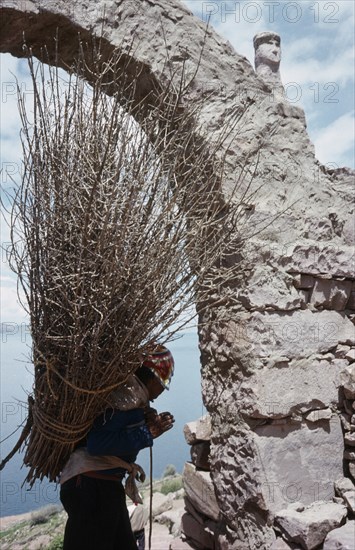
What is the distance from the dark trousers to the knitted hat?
426 millimetres

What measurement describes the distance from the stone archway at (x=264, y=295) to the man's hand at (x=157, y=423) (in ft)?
0.99

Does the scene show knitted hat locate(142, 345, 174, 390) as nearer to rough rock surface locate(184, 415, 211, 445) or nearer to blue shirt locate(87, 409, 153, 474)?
blue shirt locate(87, 409, 153, 474)

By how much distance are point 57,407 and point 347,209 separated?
5.21 ft

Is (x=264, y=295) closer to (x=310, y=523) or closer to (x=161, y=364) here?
(x=161, y=364)

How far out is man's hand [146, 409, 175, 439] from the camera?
80.2 inches

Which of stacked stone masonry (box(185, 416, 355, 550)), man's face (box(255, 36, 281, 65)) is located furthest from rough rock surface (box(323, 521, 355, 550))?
man's face (box(255, 36, 281, 65))

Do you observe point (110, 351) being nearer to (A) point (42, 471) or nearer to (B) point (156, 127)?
(A) point (42, 471)

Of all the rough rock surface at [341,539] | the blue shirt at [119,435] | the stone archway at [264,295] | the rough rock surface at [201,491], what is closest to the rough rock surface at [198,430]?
the rough rock surface at [201,491]

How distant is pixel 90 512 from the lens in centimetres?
184

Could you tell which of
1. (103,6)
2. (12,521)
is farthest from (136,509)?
(12,521)

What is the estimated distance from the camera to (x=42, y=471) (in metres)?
1.96

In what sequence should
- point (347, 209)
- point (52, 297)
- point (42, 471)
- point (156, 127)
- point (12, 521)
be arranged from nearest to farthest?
point (52, 297), point (42, 471), point (156, 127), point (347, 209), point (12, 521)

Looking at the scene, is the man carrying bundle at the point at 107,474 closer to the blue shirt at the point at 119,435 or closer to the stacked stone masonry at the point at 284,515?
the blue shirt at the point at 119,435

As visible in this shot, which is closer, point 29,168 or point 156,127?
point 29,168
